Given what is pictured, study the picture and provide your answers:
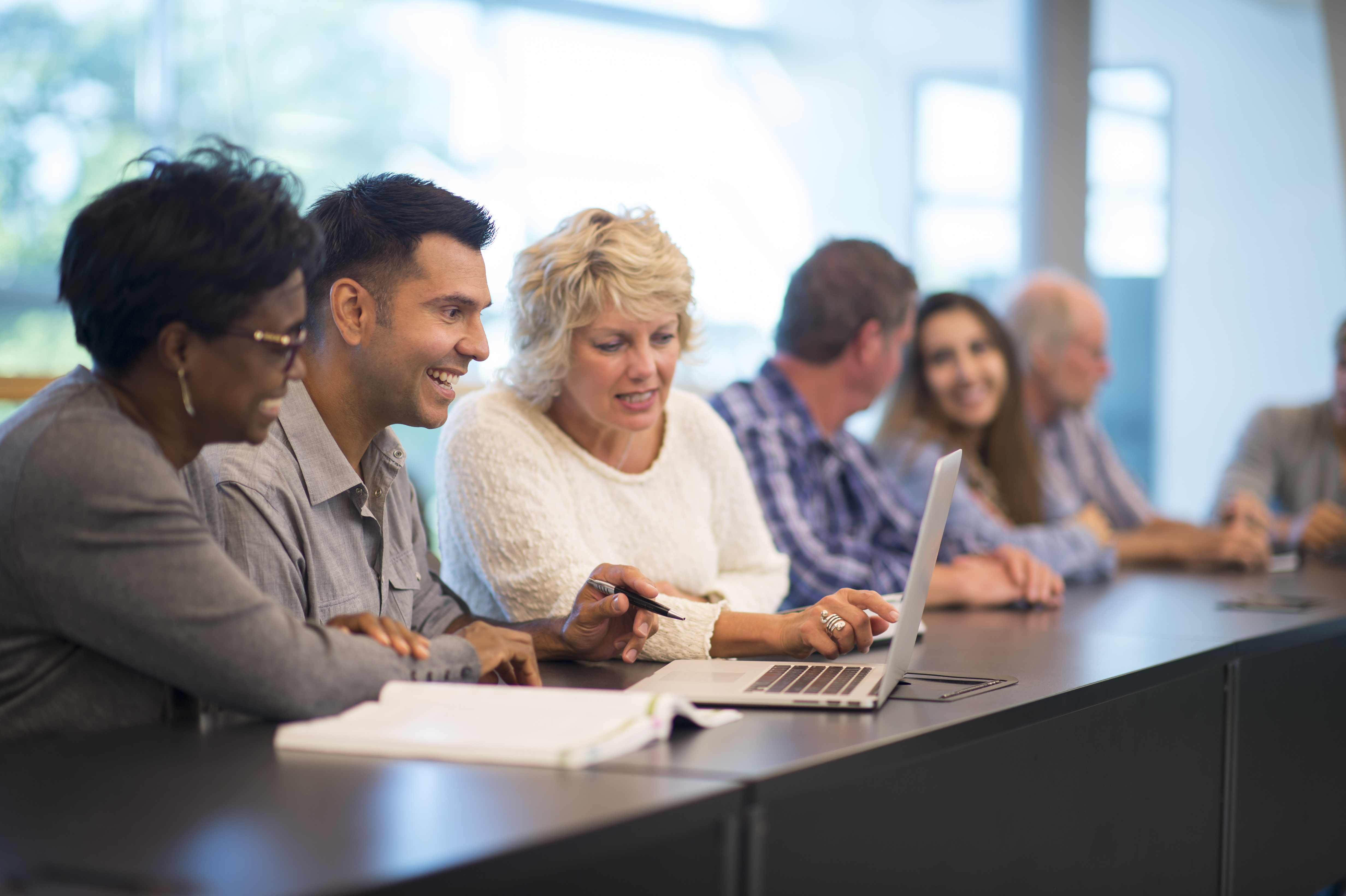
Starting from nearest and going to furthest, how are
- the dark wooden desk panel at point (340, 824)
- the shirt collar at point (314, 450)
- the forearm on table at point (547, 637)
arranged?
the dark wooden desk panel at point (340, 824) < the shirt collar at point (314, 450) < the forearm on table at point (547, 637)

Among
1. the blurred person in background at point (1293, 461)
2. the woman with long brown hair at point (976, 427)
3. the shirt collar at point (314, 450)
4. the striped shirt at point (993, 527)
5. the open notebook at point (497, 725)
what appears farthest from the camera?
the blurred person in background at point (1293, 461)

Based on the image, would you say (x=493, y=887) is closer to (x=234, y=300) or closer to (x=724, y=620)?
(x=234, y=300)

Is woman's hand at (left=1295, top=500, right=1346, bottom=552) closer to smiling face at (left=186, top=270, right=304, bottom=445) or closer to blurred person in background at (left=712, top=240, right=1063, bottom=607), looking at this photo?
blurred person in background at (left=712, top=240, right=1063, bottom=607)

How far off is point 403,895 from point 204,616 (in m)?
0.44

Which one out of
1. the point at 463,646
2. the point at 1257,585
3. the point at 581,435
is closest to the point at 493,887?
the point at 463,646

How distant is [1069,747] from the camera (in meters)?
1.46

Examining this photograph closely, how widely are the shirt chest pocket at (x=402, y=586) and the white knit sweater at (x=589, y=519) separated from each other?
134 mm

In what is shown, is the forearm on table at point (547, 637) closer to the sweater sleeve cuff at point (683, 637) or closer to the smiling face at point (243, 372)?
the sweater sleeve cuff at point (683, 637)

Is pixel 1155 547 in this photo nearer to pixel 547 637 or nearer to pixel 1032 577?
pixel 1032 577

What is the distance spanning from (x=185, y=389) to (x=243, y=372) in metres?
0.06

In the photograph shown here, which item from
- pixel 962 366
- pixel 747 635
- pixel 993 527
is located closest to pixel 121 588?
pixel 747 635

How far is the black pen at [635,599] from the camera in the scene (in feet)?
5.14

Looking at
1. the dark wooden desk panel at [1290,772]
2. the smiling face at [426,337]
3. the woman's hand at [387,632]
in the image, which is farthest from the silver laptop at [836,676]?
the dark wooden desk panel at [1290,772]

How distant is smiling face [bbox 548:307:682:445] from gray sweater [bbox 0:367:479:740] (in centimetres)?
87
